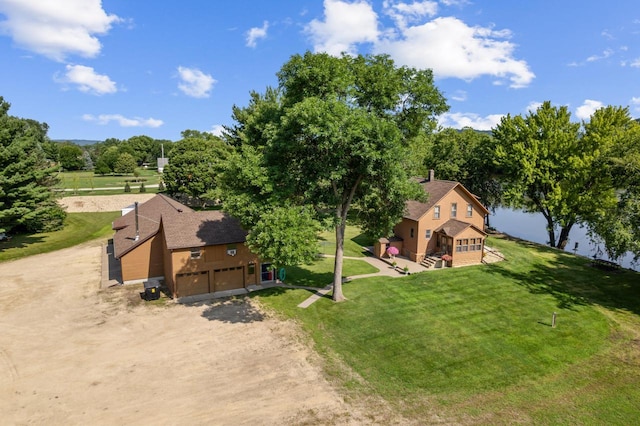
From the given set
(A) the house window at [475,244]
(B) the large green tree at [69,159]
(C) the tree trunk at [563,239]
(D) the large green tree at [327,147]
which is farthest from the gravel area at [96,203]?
(C) the tree trunk at [563,239]

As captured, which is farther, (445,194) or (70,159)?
(70,159)

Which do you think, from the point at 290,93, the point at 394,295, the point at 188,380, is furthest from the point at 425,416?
the point at 290,93

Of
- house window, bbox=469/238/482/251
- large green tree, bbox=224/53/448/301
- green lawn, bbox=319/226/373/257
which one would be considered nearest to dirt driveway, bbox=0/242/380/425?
large green tree, bbox=224/53/448/301

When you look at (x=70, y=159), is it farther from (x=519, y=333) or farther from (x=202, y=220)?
(x=519, y=333)

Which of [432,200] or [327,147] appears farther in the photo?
[432,200]

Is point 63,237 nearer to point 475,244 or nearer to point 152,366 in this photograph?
point 152,366

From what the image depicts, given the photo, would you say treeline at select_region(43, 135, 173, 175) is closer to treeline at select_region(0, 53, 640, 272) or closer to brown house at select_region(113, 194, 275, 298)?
brown house at select_region(113, 194, 275, 298)

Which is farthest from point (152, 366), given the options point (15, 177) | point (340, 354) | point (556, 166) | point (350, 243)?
point (556, 166)
